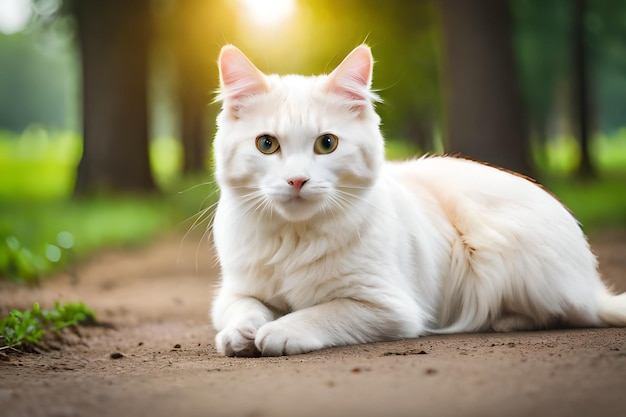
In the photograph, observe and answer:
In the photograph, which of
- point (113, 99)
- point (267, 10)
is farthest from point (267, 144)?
point (267, 10)

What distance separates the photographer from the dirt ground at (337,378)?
2.23 meters

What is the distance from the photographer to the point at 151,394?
2.54 meters

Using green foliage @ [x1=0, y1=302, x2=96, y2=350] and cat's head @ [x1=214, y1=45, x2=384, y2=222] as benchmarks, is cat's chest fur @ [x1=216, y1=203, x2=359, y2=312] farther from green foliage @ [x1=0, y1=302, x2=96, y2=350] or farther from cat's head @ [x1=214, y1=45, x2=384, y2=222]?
green foliage @ [x1=0, y1=302, x2=96, y2=350]

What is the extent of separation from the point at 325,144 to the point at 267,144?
0.84 ft

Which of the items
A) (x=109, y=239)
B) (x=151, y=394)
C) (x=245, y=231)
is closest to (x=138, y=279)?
(x=109, y=239)

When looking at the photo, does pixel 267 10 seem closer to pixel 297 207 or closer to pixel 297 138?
pixel 297 138

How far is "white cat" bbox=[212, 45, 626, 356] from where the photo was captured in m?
3.36

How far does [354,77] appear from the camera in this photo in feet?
11.8

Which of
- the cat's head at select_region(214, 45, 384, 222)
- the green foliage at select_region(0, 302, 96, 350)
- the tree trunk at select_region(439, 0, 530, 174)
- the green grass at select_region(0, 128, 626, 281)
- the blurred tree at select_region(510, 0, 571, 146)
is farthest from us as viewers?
the blurred tree at select_region(510, 0, 571, 146)

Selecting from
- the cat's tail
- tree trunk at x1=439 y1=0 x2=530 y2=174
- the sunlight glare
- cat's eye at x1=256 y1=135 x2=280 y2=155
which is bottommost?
the cat's tail

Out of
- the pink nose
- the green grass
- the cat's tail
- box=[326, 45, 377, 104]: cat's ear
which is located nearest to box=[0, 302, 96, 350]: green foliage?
the green grass

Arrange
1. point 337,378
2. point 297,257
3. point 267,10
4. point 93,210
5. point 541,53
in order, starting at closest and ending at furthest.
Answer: point 337,378 < point 297,257 < point 93,210 < point 267,10 < point 541,53

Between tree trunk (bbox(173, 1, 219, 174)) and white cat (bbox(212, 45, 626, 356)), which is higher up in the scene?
tree trunk (bbox(173, 1, 219, 174))

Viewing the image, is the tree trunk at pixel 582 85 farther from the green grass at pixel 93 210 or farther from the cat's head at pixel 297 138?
the cat's head at pixel 297 138
